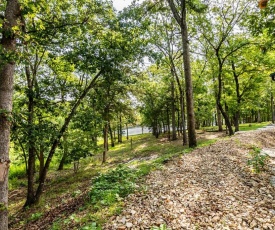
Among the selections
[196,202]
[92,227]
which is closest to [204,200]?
[196,202]

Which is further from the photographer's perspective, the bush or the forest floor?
the bush

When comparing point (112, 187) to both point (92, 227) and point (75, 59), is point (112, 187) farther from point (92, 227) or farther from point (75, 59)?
point (75, 59)

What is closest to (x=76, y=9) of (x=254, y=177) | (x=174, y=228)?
(x=174, y=228)

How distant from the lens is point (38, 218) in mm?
6062

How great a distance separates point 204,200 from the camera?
13.6ft

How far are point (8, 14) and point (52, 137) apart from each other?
4080 mm

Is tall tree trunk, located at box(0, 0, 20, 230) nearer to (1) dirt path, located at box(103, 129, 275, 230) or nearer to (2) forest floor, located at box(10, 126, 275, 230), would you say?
(2) forest floor, located at box(10, 126, 275, 230)

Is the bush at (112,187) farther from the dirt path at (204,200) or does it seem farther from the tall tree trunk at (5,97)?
the tall tree trunk at (5,97)

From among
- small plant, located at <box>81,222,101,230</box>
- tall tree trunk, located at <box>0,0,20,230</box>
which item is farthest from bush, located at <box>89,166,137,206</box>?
tall tree trunk, located at <box>0,0,20,230</box>

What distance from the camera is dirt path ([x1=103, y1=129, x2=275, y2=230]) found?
3.39m

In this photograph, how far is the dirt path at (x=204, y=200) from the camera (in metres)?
3.39

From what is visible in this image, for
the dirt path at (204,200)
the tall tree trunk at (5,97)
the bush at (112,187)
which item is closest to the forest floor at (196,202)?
the dirt path at (204,200)

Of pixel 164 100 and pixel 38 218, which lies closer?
pixel 38 218

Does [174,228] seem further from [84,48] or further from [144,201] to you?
[84,48]
